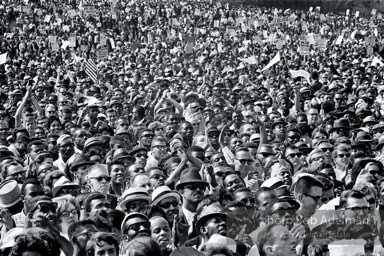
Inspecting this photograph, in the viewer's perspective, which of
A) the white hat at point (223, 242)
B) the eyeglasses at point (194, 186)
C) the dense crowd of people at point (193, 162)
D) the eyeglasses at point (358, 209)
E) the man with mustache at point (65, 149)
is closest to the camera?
the white hat at point (223, 242)

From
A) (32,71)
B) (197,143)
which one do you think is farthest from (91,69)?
(197,143)

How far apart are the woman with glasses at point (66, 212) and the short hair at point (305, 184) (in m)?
2.21

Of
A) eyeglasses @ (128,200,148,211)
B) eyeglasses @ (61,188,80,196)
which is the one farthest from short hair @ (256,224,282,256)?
eyeglasses @ (61,188,80,196)

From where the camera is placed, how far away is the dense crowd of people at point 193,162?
5781mm

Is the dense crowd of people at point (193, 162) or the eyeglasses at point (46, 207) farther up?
the eyeglasses at point (46, 207)

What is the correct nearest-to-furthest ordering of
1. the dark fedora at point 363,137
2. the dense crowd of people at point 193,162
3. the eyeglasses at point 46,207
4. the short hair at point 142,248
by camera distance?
the short hair at point 142,248, the dense crowd of people at point 193,162, the eyeglasses at point 46,207, the dark fedora at point 363,137

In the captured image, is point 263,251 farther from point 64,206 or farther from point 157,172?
point 157,172

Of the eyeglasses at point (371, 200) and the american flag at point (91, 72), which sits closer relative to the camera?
the eyeglasses at point (371, 200)

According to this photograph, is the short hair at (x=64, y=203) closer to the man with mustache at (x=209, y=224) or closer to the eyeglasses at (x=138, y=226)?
the eyeglasses at (x=138, y=226)

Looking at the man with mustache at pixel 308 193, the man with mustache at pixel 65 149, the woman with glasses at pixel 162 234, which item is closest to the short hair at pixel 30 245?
the woman with glasses at pixel 162 234

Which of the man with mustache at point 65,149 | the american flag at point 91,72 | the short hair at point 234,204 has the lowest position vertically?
the american flag at point 91,72

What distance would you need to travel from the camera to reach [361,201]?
640 cm

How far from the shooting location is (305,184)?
710 centimetres

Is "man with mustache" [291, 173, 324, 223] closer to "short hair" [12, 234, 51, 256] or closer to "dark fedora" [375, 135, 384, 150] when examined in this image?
"short hair" [12, 234, 51, 256]
